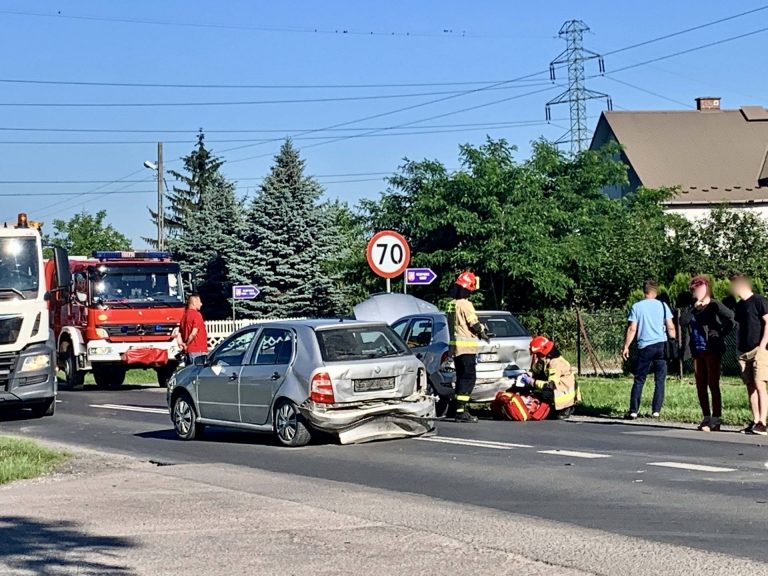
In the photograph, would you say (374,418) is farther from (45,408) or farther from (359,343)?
(45,408)

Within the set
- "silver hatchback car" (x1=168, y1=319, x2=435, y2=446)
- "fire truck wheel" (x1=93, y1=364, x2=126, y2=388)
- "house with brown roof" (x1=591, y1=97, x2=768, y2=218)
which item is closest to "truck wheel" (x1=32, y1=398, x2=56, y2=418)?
"silver hatchback car" (x1=168, y1=319, x2=435, y2=446)

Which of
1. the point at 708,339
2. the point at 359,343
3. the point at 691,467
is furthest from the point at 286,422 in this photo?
the point at 708,339

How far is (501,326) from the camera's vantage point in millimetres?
18062

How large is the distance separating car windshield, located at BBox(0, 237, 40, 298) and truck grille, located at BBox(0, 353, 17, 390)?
3.23 ft

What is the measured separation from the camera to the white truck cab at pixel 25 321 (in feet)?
63.1

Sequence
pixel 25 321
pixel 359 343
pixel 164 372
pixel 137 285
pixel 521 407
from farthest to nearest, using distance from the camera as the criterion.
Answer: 1. pixel 164 372
2. pixel 137 285
3. pixel 25 321
4. pixel 521 407
5. pixel 359 343

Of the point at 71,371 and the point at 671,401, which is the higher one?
the point at 71,371

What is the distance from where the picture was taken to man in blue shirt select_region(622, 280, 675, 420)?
16.8 m

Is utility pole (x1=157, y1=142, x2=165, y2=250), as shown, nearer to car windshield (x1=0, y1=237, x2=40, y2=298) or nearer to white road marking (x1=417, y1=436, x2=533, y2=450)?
car windshield (x1=0, y1=237, x2=40, y2=298)

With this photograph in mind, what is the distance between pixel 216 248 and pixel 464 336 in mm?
41936

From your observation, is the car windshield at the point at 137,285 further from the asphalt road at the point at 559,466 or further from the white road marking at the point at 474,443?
the white road marking at the point at 474,443

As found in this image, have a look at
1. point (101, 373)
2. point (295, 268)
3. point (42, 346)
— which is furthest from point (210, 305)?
point (42, 346)

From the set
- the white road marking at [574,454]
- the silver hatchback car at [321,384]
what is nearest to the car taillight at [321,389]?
the silver hatchback car at [321,384]

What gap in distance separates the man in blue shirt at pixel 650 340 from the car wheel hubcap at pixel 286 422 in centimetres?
506
